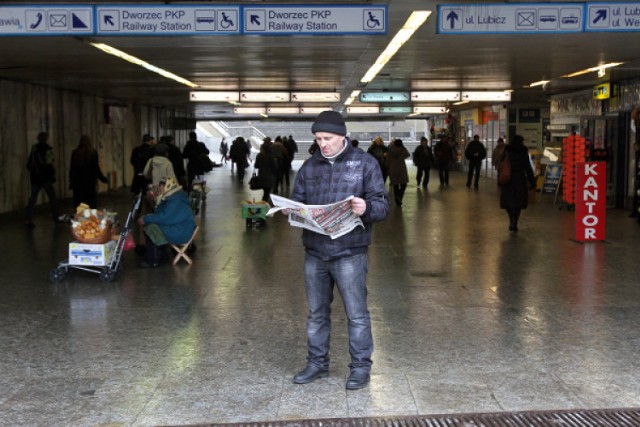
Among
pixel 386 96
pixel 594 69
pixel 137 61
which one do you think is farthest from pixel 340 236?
pixel 386 96

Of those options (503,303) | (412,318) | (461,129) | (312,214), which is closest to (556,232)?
(503,303)

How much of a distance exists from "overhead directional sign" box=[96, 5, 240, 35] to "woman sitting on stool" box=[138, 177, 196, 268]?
5.92 feet

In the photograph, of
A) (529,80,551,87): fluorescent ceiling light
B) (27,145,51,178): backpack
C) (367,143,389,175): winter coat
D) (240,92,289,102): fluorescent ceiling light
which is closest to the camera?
(27,145,51,178): backpack

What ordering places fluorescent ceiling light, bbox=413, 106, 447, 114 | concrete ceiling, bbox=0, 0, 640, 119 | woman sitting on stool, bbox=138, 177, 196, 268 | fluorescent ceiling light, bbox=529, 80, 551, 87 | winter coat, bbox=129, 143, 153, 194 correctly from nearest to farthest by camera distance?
woman sitting on stool, bbox=138, 177, 196, 268, concrete ceiling, bbox=0, 0, 640, 119, winter coat, bbox=129, 143, 153, 194, fluorescent ceiling light, bbox=529, 80, 551, 87, fluorescent ceiling light, bbox=413, 106, 447, 114

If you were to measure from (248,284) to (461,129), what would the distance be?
3039cm

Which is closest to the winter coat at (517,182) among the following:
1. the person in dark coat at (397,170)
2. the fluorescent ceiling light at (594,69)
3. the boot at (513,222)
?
the boot at (513,222)

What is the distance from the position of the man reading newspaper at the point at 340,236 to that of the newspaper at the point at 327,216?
1cm

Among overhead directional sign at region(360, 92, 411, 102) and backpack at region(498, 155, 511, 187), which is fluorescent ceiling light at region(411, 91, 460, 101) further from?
backpack at region(498, 155, 511, 187)

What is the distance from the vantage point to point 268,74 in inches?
660

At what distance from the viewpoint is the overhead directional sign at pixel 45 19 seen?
28.5ft

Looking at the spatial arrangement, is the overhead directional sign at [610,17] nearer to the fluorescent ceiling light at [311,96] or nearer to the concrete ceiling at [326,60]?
the concrete ceiling at [326,60]

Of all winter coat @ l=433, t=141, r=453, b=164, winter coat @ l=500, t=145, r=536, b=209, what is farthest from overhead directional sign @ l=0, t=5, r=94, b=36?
winter coat @ l=433, t=141, r=453, b=164

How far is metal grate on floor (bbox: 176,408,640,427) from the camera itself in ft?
14.5

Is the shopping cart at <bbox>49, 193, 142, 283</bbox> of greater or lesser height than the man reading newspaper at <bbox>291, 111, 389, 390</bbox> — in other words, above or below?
below
